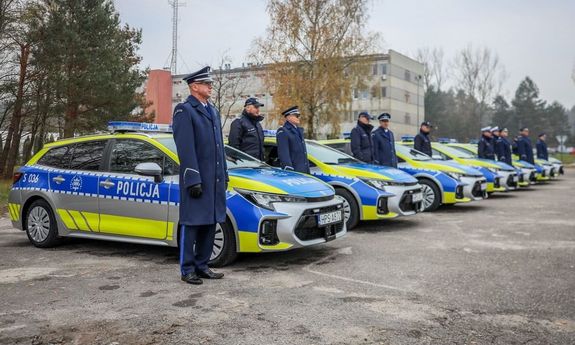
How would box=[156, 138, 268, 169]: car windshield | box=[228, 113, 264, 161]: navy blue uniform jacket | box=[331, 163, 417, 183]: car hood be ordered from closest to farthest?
box=[156, 138, 268, 169]: car windshield → box=[228, 113, 264, 161]: navy blue uniform jacket → box=[331, 163, 417, 183]: car hood

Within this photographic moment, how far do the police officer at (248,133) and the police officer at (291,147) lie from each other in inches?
12.3

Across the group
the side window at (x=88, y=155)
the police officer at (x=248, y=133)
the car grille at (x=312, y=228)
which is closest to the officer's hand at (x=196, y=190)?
the car grille at (x=312, y=228)

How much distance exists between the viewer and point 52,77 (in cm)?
1845

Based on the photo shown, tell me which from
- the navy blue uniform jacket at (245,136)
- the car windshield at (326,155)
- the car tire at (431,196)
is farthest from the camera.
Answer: the car tire at (431,196)

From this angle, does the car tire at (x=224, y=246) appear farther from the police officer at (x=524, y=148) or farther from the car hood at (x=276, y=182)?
the police officer at (x=524, y=148)

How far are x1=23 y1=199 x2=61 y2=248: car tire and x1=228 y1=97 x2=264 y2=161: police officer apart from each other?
2.62m

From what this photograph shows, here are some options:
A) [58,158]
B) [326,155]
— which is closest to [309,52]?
[326,155]

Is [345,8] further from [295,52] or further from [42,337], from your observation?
[42,337]

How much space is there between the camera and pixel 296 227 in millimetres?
5395

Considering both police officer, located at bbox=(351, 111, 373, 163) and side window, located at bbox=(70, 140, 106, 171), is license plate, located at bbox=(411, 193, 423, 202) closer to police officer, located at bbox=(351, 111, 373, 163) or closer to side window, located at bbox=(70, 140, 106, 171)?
police officer, located at bbox=(351, 111, 373, 163)

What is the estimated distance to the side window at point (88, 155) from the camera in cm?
629

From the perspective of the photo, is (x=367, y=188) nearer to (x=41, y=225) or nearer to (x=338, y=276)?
(x=338, y=276)

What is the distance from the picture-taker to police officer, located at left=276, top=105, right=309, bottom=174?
7.74 m

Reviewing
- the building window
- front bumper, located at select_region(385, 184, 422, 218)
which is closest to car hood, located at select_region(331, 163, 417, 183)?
front bumper, located at select_region(385, 184, 422, 218)
